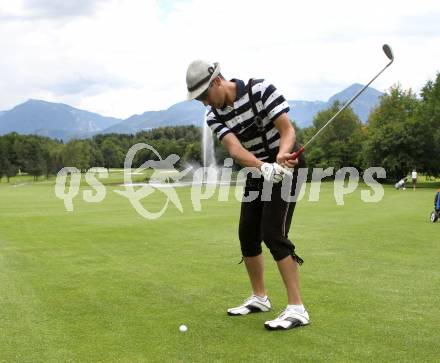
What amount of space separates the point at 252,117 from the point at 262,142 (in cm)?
33

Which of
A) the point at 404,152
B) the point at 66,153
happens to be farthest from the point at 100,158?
the point at 404,152

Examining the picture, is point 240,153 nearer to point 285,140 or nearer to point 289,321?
point 285,140

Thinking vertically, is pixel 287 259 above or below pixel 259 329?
above

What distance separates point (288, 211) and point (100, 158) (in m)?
140

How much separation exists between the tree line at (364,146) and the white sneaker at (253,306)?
24.1 m

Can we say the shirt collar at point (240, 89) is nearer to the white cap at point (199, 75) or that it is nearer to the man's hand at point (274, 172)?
the white cap at point (199, 75)

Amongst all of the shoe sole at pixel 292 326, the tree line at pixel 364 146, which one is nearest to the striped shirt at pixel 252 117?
the shoe sole at pixel 292 326

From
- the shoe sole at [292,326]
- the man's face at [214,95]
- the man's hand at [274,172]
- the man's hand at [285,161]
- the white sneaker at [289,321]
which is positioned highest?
the man's face at [214,95]

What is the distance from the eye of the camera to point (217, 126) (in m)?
6.45

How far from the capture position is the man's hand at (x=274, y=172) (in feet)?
19.7

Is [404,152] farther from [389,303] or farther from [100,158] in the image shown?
[100,158]

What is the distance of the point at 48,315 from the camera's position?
689 centimetres

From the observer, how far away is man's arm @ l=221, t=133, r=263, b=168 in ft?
20.3

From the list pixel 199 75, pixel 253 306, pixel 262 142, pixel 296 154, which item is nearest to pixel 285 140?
pixel 296 154
